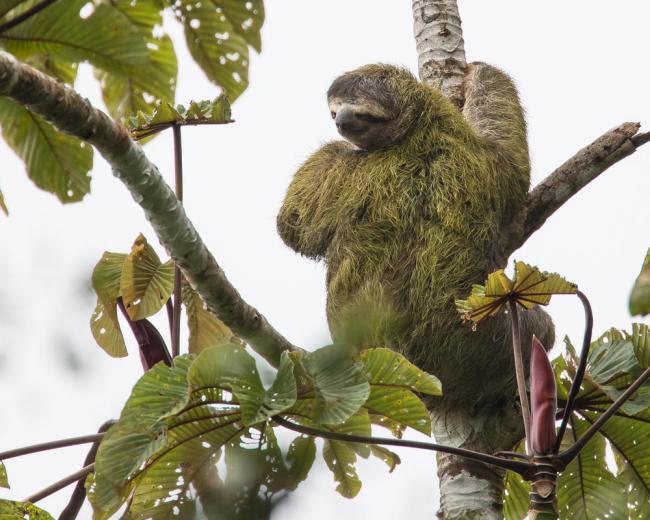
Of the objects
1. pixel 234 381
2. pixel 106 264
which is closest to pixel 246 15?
pixel 234 381

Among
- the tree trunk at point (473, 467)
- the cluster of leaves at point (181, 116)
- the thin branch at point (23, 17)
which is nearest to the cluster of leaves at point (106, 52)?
the thin branch at point (23, 17)

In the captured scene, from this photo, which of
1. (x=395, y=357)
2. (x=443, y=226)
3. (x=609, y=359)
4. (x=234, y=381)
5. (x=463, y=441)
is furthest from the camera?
(x=443, y=226)

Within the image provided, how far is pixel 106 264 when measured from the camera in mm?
4621

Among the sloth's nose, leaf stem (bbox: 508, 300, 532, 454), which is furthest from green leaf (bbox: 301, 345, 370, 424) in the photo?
the sloth's nose

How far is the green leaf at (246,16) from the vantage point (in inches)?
114

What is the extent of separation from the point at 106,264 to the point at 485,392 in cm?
222

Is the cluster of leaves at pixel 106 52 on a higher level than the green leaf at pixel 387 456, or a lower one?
higher

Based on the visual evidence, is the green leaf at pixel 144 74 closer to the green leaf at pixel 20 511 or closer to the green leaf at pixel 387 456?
the green leaf at pixel 20 511

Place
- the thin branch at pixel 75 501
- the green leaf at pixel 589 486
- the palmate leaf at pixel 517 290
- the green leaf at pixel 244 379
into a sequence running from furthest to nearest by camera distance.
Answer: the green leaf at pixel 589 486
the thin branch at pixel 75 501
the palmate leaf at pixel 517 290
the green leaf at pixel 244 379

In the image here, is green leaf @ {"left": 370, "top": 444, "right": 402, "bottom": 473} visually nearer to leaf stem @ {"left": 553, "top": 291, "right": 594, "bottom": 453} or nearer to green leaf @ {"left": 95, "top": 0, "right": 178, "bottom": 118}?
leaf stem @ {"left": 553, "top": 291, "right": 594, "bottom": 453}

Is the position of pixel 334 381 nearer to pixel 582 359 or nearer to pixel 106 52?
pixel 582 359

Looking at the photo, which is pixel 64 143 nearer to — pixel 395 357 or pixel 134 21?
pixel 134 21

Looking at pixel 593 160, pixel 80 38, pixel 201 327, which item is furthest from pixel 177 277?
pixel 593 160

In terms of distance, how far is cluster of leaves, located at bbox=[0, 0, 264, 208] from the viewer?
254 cm
